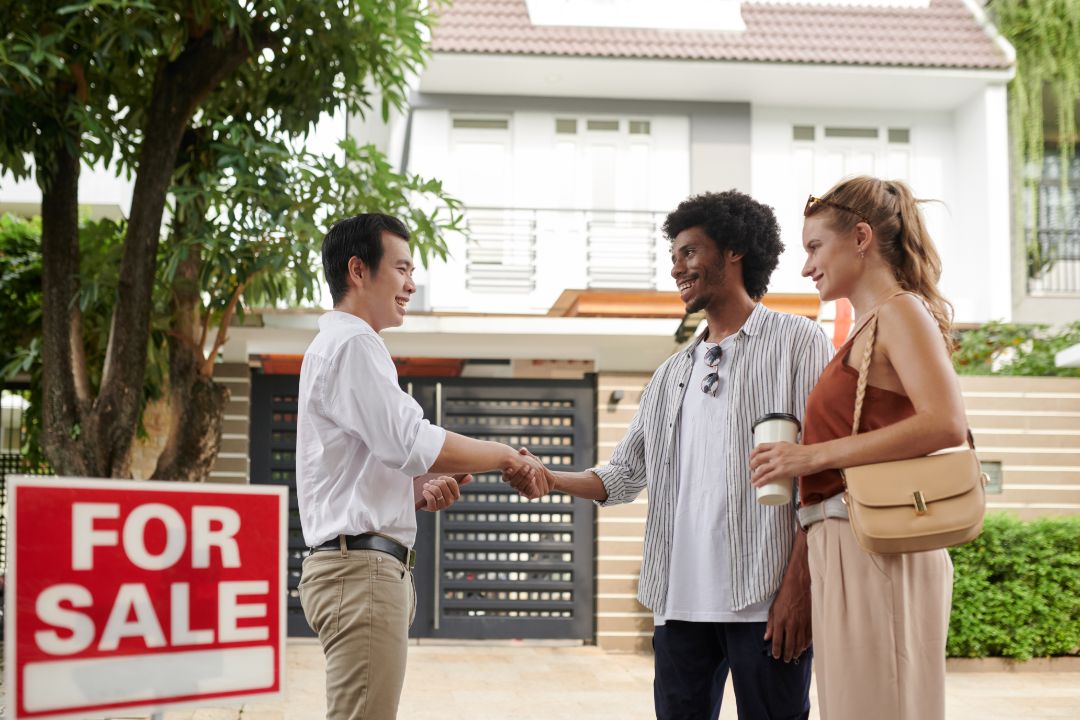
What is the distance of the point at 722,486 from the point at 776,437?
43cm

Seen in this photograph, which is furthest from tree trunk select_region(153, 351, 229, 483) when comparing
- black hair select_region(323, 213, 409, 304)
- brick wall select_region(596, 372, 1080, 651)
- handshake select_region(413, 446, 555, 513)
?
black hair select_region(323, 213, 409, 304)

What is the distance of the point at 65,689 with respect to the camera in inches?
85.9

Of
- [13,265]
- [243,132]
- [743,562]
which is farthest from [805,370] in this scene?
[13,265]

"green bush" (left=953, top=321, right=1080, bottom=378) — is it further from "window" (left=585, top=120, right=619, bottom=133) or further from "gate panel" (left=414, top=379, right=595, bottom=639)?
"window" (left=585, top=120, right=619, bottom=133)

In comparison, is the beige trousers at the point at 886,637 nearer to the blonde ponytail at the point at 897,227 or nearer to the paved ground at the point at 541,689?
the blonde ponytail at the point at 897,227

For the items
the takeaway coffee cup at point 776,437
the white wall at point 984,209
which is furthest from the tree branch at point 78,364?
the white wall at point 984,209

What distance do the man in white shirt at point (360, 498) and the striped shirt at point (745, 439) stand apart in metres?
0.54

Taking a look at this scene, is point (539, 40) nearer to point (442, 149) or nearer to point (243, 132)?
point (442, 149)

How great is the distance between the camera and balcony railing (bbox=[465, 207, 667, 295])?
14867 millimetres

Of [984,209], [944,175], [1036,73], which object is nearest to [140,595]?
[984,209]

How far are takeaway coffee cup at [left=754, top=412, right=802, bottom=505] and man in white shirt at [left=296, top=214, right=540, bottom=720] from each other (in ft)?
2.43

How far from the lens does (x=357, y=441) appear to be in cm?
293

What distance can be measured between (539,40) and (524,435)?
5.35 meters

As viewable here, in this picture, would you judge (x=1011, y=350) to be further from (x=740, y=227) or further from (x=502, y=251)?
(x=740, y=227)
